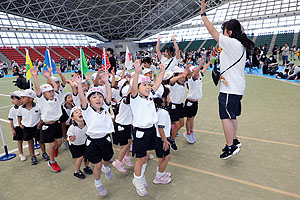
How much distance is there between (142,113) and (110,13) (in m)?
40.4

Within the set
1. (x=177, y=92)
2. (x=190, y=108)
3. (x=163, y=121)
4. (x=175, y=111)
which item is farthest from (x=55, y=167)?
(x=190, y=108)

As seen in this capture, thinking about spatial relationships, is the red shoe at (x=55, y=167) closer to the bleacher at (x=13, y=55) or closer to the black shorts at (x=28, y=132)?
the black shorts at (x=28, y=132)

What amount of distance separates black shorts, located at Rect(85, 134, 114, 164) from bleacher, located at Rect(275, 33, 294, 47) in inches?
1580

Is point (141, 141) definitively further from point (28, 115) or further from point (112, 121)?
point (28, 115)

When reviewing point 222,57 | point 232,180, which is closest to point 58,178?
point 232,180

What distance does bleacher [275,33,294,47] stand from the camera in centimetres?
3452

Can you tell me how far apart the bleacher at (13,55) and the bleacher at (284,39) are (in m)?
41.7

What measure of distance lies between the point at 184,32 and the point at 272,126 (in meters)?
45.0

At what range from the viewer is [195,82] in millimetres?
4527

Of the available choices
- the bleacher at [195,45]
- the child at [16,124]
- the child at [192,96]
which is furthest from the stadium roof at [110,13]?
the child at [16,124]

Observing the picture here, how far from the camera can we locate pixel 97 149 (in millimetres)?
3016

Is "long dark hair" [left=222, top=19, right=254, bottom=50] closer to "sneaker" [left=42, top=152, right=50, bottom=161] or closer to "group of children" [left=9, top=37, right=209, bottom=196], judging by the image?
"group of children" [left=9, top=37, right=209, bottom=196]

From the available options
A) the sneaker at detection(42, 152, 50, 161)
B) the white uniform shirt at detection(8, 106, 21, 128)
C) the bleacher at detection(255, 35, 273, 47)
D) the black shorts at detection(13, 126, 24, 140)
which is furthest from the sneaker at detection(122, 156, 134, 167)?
the bleacher at detection(255, 35, 273, 47)

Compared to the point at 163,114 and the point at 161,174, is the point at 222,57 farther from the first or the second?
the point at 161,174
